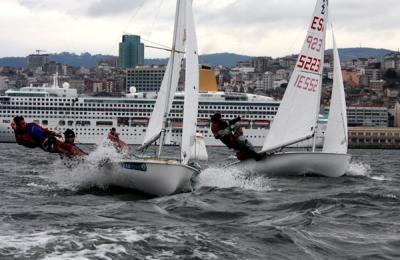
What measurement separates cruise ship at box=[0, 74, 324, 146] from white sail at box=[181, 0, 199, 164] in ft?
172

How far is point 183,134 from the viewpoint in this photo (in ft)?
51.6

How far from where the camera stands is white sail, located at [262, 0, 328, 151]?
22.4m

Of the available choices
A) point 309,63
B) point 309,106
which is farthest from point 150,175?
point 309,63

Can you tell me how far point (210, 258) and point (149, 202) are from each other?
483 centimetres

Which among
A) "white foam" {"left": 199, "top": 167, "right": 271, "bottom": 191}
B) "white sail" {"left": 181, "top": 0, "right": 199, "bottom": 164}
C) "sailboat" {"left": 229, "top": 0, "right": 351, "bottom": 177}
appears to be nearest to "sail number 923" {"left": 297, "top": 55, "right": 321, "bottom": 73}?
"sailboat" {"left": 229, "top": 0, "right": 351, "bottom": 177}

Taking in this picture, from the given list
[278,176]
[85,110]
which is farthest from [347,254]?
[85,110]

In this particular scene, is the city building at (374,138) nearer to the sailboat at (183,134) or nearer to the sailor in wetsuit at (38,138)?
the sailboat at (183,134)

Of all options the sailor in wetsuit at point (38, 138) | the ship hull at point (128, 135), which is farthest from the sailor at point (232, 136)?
the ship hull at point (128, 135)

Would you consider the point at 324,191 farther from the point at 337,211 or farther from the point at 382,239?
the point at 382,239

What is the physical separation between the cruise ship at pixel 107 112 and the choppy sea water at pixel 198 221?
51.8 metres

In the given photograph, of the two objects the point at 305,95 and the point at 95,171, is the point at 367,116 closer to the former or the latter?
the point at 305,95

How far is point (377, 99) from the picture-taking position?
417 ft

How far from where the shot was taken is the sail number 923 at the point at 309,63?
22.7 m

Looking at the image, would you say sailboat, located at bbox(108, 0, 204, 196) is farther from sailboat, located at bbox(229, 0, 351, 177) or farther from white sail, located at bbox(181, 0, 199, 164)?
sailboat, located at bbox(229, 0, 351, 177)
